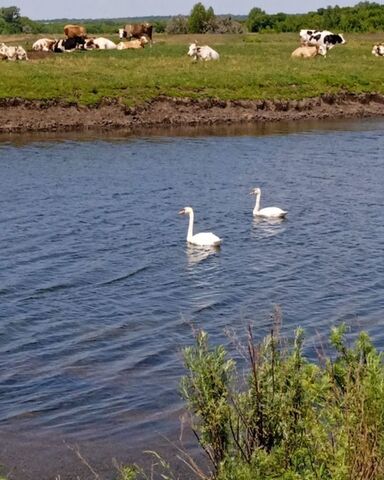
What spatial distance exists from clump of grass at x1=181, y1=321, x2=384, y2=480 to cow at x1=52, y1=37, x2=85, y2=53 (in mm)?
50534

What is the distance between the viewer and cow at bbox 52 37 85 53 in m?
57.6

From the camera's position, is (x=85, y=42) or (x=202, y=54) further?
(x=85, y=42)

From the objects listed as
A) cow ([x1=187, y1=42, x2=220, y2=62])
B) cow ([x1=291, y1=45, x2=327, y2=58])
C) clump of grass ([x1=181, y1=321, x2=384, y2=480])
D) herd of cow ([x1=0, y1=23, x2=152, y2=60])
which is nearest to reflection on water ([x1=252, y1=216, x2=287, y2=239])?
clump of grass ([x1=181, y1=321, x2=384, y2=480])

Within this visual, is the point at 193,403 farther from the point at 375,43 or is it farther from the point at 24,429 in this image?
the point at 375,43

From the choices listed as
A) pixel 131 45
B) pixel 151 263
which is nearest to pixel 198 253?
pixel 151 263

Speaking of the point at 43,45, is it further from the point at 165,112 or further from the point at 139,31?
the point at 165,112

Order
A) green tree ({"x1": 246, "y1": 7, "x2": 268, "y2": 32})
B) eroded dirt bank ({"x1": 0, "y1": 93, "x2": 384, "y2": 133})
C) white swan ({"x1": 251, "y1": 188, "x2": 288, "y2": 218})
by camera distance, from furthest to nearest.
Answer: green tree ({"x1": 246, "y1": 7, "x2": 268, "y2": 32})
eroded dirt bank ({"x1": 0, "y1": 93, "x2": 384, "y2": 133})
white swan ({"x1": 251, "y1": 188, "x2": 288, "y2": 218})

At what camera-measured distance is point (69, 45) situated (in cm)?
5794

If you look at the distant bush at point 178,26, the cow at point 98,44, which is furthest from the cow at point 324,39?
the distant bush at point 178,26

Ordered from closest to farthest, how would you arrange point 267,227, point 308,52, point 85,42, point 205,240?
point 205,240 → point 267,227 → point 308,52 → point 85,42

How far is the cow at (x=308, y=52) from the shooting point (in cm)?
5672

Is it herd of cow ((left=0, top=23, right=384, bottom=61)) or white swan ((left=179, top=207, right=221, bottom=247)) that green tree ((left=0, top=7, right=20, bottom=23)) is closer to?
herd of cow ((left=0, top=23, right=384, bottom=61))

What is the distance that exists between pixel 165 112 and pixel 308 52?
1578 cm

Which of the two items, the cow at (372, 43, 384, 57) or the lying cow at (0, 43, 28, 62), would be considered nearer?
the lying cow at (0, 43, 28, 62)
